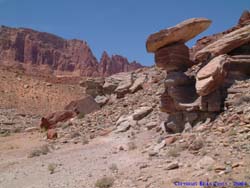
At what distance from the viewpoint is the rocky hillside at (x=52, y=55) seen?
11961 cm

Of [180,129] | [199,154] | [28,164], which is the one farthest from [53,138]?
[199,154]

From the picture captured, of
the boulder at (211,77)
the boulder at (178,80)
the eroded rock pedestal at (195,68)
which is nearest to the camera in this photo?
the boulder at (211,77)

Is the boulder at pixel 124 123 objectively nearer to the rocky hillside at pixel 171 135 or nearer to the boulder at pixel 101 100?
the rocky hillside at pixel 171 135

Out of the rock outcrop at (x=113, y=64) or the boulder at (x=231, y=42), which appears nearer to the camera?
the boulder at (x=231, y=42)

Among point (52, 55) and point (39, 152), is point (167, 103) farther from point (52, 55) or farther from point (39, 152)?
point (52, 55)

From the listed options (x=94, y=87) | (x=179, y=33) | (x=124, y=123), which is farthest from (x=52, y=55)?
(x=179, y=33)

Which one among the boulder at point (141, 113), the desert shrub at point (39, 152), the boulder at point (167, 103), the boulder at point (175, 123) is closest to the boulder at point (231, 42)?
the boulder at point (167, 103)

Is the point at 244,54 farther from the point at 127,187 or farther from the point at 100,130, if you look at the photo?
the point at 100,130

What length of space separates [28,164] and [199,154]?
613 cm

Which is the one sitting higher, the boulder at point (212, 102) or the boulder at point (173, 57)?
the boulder at point (173, 57)

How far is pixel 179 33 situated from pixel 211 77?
7.50 feet

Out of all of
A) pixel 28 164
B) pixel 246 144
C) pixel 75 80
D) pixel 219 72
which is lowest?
pixel 28 164

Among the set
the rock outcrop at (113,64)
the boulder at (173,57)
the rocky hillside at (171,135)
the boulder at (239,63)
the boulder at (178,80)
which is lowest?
the rocky hillside at (171,135)

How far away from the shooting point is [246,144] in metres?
8.27
